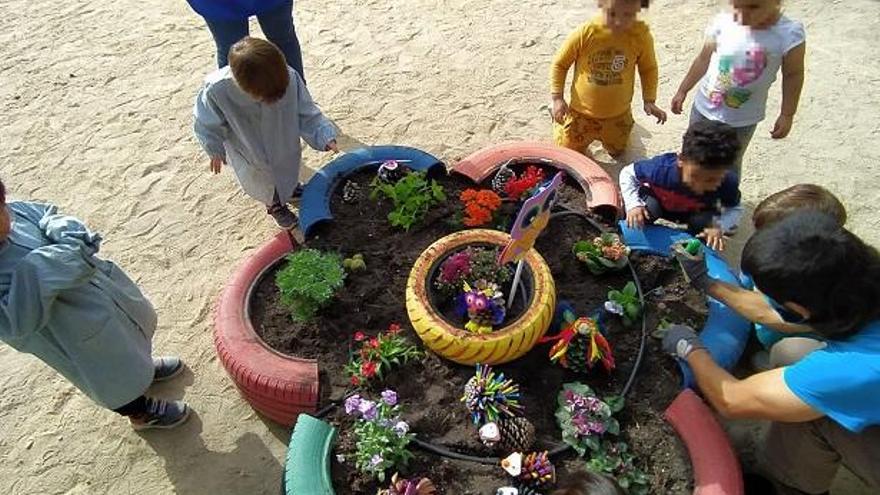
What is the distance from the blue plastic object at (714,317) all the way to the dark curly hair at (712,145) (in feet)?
1.64

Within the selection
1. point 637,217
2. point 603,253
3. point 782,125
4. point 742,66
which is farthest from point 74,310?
point 782,125

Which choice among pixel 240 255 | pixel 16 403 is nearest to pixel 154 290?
pixel 240 255

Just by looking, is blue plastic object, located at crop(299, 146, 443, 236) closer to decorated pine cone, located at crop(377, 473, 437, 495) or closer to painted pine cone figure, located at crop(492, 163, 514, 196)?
painted pine cone figure, located at crop(492, 163, 514, 196)

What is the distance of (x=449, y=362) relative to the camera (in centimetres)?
321

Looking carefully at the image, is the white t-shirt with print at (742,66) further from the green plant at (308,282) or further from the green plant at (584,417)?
the green plant at (308,282)

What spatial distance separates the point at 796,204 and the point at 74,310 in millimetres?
3046

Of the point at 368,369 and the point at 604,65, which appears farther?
the point at 604,65

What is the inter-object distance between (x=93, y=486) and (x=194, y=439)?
48 cm

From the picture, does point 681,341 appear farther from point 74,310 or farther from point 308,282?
point 74,310

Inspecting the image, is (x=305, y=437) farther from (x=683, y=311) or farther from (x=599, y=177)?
(x=599, y=177)

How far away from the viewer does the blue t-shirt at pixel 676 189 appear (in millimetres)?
3535

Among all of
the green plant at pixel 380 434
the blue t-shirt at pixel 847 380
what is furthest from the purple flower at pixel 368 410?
the blue t-shirt at pixel 847 380

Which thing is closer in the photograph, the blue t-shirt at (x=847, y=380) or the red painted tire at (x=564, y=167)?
the blue t-shirt at (x=847, y=380)

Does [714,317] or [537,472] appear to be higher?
[714,317]
